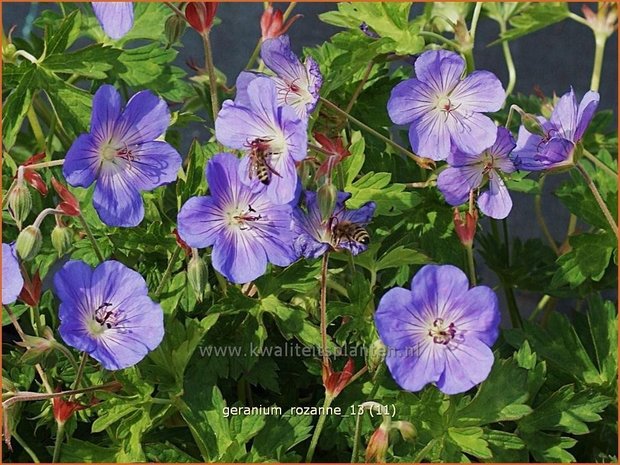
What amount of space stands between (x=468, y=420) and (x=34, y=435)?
63 cm

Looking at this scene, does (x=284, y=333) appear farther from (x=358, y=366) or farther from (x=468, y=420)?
(x=468, y=420)

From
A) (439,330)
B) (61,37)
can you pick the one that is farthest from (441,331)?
(61,37)

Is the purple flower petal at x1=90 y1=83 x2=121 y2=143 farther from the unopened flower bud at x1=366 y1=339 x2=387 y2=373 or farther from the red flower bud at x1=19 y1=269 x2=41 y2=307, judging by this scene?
the unopened flower bud at x1=366 y1=339 x2=387 y2=373

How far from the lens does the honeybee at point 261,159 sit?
3.48 ft

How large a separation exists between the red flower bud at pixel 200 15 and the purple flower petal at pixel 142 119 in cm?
11

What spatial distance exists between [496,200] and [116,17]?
1.72 feet

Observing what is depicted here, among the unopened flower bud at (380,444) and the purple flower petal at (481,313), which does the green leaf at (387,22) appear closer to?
the purple flower petal at (481,313)

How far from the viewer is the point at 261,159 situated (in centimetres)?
106

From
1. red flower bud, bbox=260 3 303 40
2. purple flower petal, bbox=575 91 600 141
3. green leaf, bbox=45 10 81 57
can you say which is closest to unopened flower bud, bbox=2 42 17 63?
green leaf, bbox=45 10 81 57

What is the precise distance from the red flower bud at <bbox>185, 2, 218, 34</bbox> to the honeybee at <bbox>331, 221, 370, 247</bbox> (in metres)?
0.31

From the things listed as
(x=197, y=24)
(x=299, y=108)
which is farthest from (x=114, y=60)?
(x=299, y=108)

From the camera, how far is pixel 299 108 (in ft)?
3.84

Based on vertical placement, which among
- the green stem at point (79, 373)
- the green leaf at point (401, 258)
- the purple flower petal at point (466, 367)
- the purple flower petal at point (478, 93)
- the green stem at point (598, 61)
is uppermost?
the green stem at point (598, 61)

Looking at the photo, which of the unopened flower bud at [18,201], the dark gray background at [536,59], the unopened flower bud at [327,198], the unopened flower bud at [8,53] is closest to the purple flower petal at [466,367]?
the unopened flower bud at [327,198]
